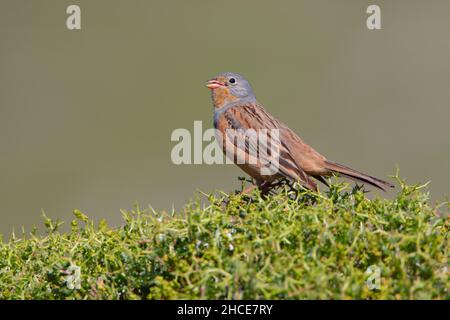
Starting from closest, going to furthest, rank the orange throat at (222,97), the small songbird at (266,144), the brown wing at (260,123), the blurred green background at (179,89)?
the small songbird at (266,144)
the brown wing at (260,123)
the orange throat at (222,97)
the blurred green background at (179,89)

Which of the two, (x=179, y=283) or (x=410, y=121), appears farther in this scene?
(x=410, y=121)

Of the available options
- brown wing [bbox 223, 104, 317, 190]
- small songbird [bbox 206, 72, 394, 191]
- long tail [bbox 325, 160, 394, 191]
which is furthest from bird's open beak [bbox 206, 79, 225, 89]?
long tail [bbox 325, 160, 394, 191]

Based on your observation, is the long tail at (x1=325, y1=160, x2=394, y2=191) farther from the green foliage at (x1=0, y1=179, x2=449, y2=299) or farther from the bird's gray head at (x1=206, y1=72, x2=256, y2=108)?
the green foliage at (x1=0, y1=179, x2=449, y2=299)

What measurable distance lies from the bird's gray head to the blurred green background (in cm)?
385

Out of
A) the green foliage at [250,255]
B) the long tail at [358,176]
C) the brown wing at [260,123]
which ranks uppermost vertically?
the brown wing at [260,123]

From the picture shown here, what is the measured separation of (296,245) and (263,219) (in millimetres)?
267

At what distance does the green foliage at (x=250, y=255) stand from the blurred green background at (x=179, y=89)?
7696 mm

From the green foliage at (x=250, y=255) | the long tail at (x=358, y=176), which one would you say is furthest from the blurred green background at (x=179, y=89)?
the green foliage at (x=250, y=255)

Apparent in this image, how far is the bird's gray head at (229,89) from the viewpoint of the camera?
835cm

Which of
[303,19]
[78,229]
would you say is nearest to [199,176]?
[303,19]

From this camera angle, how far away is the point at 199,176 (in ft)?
45.1

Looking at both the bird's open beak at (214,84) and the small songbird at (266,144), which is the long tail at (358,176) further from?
the bird's open beak at (214,84)

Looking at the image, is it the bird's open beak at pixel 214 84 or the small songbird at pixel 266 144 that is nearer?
the small songbird at pixel 266 144
